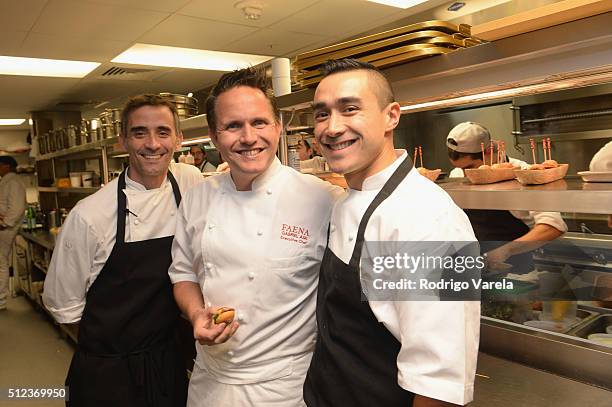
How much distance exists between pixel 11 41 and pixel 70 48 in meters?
0.45

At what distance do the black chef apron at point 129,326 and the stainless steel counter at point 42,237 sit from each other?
3517 millimetres

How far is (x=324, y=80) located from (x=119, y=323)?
122cm

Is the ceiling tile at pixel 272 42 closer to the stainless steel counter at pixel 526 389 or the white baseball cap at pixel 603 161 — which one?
the white baseball cap at pixel 603 161

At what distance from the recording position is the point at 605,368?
1.19 m

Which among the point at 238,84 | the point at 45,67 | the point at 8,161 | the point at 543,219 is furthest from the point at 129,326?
the point at 8,161

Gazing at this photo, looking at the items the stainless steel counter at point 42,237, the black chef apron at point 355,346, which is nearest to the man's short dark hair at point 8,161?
the stainless steel counter at point 42,237

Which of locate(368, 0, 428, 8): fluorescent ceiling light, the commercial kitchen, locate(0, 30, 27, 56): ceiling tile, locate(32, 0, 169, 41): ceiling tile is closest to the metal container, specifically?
the commercial kitchen

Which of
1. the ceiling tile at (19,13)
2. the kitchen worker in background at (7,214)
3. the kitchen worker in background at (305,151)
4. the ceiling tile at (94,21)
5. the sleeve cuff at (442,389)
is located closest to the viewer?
the sleeve cuff at (442,389)

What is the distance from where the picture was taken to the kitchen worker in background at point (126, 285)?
1.79m

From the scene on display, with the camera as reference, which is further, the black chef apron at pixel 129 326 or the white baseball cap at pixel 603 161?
the black chef apron at pixel 129 326

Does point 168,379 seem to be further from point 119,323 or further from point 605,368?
point 605,368

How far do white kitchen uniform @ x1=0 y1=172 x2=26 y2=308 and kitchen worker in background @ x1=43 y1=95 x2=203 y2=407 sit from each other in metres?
5.07

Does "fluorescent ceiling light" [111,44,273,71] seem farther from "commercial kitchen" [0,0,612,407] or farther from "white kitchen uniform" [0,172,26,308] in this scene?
"white kitchen uniform" [0,172,26,308]

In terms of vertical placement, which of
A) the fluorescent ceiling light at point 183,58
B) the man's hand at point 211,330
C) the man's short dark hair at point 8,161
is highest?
the fluorescent ceiling light at point 183,58
